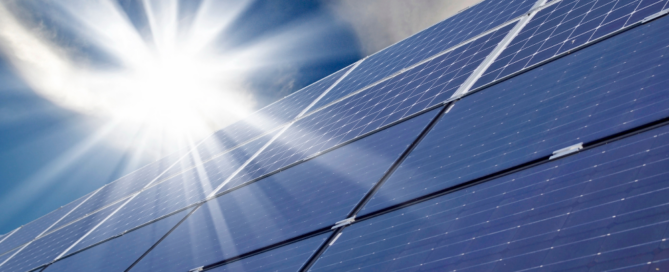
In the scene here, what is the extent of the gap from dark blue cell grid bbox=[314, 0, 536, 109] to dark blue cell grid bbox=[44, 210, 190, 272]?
16.9 feet

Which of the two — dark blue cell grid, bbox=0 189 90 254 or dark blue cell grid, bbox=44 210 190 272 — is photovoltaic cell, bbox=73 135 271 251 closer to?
dark blue cell grid, bbox=44 210 190 272

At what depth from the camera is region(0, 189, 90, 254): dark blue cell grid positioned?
16359 mm

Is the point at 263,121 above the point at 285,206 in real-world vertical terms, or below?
above

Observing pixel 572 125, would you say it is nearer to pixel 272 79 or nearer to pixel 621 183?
pixel 621 183

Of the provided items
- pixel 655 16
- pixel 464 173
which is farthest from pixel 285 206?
pixel 655 16

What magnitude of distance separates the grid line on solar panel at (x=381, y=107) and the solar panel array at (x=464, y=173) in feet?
0.16

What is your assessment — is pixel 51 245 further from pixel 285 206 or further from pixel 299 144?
pixel 285 206

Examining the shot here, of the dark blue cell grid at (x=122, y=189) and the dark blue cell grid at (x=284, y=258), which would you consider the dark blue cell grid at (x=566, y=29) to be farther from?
the dark blue cell grid at (x=122, y=189)

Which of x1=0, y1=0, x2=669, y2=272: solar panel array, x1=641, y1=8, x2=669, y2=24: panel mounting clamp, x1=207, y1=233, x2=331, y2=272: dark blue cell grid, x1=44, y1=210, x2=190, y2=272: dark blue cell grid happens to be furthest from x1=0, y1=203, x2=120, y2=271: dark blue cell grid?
x1=641, y1=8, x2=669, y2=24: panel mounting clamp

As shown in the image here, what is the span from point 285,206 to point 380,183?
180 cm

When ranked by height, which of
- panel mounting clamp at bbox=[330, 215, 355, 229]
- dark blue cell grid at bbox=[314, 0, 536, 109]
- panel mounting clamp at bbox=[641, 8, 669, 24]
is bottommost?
panel mounting clamp at bbox=[330, 215, 355, 229]

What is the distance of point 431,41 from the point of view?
12.7 metres

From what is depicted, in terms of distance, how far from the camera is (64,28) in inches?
690

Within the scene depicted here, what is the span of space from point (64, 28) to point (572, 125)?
1799cm
